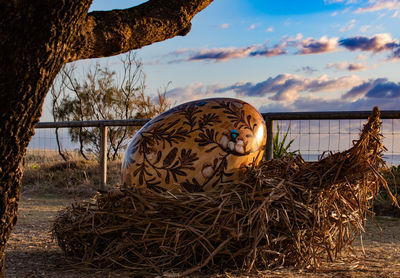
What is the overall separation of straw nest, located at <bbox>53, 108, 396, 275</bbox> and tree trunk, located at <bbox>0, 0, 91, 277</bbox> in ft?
2.58

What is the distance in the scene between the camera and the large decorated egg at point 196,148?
9.06 ft

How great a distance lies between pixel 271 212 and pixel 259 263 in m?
0.33

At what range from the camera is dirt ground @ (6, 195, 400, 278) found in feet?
8.50

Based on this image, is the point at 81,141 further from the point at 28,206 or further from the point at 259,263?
the point at 259,263

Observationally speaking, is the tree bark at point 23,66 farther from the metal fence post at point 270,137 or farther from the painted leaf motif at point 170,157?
the metal fence post at point 270,137

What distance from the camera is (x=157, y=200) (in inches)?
101

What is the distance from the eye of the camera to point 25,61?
1896mm

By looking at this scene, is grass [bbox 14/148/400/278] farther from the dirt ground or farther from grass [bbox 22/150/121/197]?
grass [bbox 22/150/121/197]

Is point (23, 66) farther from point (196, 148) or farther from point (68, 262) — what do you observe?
point (68, 262)

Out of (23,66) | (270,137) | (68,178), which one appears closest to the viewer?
(23,66)

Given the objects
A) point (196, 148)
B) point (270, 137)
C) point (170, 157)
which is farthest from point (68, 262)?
point (270, 137)

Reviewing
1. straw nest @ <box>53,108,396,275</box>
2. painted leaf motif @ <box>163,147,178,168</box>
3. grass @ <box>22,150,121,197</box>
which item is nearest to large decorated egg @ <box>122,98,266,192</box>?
painted leaf motif @ <box>163,147,178,168</box>

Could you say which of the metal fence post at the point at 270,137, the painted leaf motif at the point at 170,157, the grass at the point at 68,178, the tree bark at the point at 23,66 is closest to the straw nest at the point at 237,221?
the painted leaf motif at the point at 170,157

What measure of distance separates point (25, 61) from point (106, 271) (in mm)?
1330
